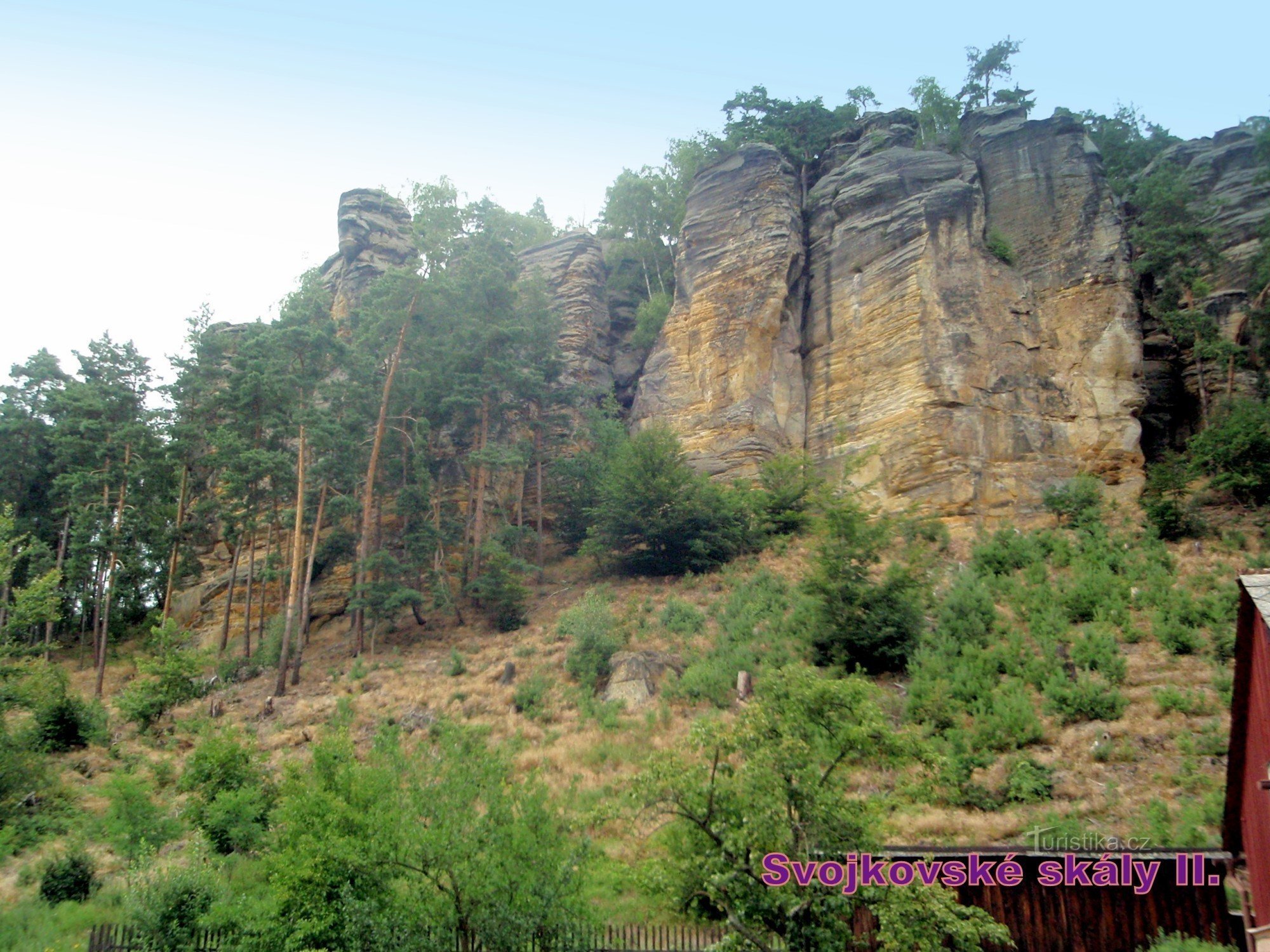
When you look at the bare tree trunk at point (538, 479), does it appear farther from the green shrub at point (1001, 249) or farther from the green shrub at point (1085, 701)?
the green shrub at point (1085, 701)

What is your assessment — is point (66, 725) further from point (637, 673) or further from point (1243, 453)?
point (1243, 453)

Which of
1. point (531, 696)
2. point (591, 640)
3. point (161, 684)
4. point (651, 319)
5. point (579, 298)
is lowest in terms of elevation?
point (531, 696)

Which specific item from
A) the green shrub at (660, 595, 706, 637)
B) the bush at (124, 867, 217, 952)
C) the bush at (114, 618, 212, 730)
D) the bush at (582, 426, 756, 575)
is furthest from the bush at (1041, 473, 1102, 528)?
the bush at (114, 618, 212, 730)

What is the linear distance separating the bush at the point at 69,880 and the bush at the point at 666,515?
1977 centimetres

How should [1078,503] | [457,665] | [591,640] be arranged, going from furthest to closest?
[1078,503], [457,665], [591,640]

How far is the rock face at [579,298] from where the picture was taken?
4394 cm

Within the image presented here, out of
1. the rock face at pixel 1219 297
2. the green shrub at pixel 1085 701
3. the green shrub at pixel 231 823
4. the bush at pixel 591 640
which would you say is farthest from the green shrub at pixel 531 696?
the rock face at pixel 1219 297

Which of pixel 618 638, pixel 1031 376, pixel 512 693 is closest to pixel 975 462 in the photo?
pixel 1031 376

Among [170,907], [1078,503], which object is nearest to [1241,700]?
[170,907]

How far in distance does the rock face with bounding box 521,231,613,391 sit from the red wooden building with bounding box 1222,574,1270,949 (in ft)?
111

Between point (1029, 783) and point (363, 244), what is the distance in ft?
144

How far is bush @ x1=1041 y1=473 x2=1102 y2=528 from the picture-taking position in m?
26.6

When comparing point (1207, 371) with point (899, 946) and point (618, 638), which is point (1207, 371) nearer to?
point (618, 638)

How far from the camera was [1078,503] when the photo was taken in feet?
89.0
